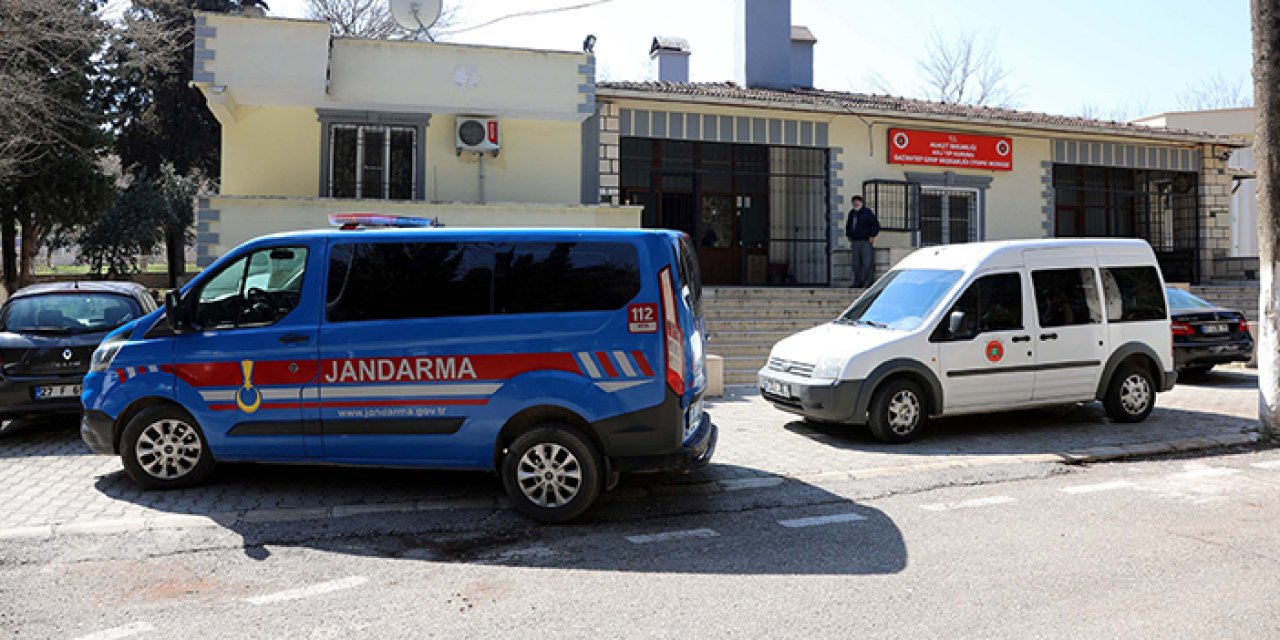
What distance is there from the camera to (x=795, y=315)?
1434cm

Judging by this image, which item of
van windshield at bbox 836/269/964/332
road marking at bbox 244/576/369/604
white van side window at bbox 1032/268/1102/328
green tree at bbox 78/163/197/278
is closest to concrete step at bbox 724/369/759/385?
van windshield at bbox 836/269/964/332

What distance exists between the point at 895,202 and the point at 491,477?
13967 mm

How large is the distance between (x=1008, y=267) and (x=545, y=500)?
543 centimetres

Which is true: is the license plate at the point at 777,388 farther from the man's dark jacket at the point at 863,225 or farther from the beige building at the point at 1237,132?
the beige building at the point at 1237,132

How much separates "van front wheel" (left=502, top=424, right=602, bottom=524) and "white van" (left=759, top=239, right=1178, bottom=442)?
126 inches

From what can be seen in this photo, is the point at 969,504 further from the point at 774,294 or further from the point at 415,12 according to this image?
the point at 415,12

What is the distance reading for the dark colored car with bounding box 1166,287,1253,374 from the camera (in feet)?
39.2

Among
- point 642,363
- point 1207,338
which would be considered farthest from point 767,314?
point 642,363

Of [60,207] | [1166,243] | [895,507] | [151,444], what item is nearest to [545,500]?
[895,507]

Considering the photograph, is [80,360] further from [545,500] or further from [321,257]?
[545,500]

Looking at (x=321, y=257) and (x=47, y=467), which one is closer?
(x=321, y=257)

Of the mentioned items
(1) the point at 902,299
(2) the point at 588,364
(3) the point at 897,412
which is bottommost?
(3) the point at 897,412

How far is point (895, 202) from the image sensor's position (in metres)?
18.5

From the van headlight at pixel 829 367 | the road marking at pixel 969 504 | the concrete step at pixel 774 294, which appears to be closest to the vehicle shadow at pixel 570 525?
the road marking at pixel 969 504
